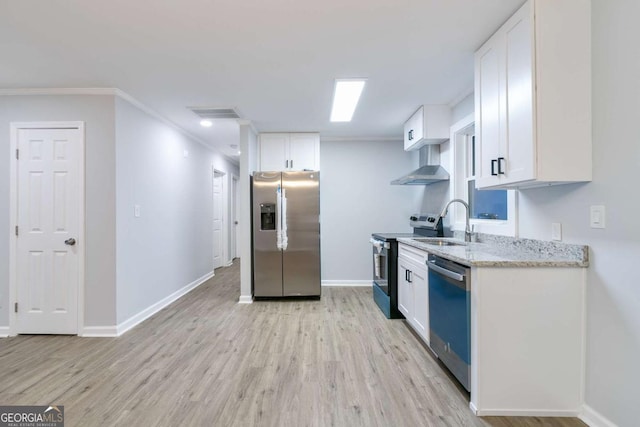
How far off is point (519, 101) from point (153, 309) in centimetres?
411

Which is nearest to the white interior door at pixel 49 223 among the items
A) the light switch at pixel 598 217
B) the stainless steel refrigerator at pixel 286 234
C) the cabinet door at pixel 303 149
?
the stainless steel refrigerator at pixel 286 234

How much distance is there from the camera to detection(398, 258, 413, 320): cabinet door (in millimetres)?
3045

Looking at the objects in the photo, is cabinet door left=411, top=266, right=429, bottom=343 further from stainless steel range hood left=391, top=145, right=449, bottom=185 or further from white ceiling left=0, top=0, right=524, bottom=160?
white ceiling left=0, top=0, right=524, bottom=160

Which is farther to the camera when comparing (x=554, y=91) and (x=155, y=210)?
(x=155, y=210)

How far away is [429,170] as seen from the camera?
12.2 feet

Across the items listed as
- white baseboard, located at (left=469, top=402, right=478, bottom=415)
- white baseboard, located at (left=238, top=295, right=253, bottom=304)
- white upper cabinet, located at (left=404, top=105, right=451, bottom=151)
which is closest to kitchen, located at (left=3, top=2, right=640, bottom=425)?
white baseboard, located at (left=469, top=402, right=478, bottom=415)

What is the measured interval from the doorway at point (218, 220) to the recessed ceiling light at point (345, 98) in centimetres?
351

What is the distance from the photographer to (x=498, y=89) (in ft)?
6.75

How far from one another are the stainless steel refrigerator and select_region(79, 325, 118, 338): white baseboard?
1.64m

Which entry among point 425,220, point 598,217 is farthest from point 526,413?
point 425,220

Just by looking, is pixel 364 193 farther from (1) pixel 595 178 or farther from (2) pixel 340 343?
(1) pixel 595 178

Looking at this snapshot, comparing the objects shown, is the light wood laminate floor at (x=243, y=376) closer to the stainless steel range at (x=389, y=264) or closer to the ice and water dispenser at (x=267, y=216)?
the stainless steel range at (x=389, y=264)

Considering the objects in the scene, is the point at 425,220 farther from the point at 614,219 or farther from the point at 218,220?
the point at 218,220

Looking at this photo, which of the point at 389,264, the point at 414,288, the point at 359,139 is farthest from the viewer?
the point at 359,139
